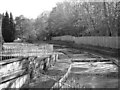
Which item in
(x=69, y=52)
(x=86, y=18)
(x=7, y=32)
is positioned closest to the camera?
(x=69, y=52)

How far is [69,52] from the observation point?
1366 inches

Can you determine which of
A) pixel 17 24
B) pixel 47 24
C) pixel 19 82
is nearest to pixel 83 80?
pixel 19 82

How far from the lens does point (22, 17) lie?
285 ft

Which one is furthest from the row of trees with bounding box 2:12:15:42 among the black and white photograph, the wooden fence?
the wooden fence

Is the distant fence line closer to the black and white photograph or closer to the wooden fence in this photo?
the black and white photograph

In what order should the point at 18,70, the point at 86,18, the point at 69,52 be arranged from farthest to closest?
1. the point at 86,18
2. the point at 69,52
3. the point at 18,70

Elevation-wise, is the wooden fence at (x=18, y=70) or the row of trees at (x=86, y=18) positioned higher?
the row of trees at (x=86, y=18)

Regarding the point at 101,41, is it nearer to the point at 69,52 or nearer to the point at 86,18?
the point at 69,52

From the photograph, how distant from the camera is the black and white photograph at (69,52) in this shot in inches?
444

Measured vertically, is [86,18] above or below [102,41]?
above

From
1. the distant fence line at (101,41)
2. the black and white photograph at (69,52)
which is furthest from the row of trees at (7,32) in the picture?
the distant fence line at (101,41)

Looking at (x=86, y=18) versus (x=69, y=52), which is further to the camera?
(x=86, y=18)

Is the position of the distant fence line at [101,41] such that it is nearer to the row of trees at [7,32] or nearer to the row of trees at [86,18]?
the row of trees at [86,18]

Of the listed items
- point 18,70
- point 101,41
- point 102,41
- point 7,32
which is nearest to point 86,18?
point 101,41
